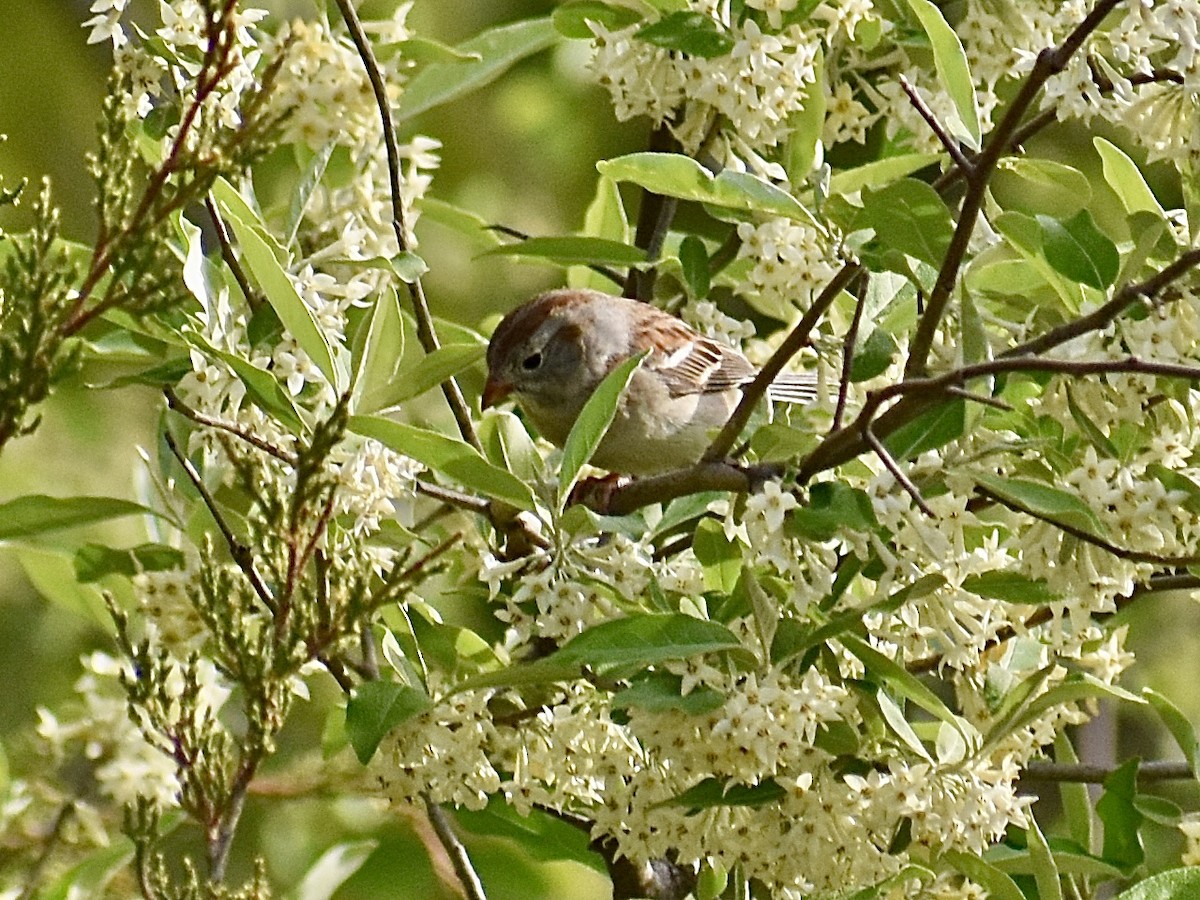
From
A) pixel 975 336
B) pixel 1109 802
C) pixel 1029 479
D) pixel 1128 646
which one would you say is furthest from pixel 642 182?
pixel 1128 646

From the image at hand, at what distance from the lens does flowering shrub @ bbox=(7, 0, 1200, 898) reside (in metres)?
1.90

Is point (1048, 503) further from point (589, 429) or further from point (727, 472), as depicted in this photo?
point (589, 429)

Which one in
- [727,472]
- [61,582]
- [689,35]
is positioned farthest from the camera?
[61,582]

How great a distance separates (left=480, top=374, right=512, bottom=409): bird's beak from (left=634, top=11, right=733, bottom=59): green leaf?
1.04 metres

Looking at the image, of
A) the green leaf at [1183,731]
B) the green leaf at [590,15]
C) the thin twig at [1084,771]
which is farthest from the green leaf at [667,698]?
the green leaf at [590,15]

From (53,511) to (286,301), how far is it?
81 centimetres

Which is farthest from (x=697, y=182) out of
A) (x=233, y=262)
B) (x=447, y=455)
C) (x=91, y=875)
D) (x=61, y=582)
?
(x=91, y=875)

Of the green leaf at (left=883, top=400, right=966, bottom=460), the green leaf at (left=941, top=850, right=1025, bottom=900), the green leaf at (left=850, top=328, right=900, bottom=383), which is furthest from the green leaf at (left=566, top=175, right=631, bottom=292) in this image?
the green leaf at (left=941, top=850, right=1025, bottom=900)

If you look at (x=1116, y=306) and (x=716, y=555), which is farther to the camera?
(x=716, y=555)

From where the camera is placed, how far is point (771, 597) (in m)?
2.13

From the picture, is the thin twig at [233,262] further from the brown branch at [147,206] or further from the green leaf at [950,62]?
the green leaf at [950,62]

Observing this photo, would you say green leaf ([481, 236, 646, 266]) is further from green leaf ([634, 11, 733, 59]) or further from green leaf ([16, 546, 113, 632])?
green leaf ([16, 546, 113, 632])

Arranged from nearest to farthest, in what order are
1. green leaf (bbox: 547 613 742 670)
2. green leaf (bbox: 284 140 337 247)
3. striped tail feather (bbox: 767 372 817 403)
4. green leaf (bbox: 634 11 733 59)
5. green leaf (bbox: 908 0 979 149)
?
green leaf (bbox: 547 613 742 670) → green leaf (bbox: 908 0 979 149) → green leaf (bbox: 634 11 733 59) → green leaf (bbox: 284 140 337 247) → striped tail feather (bbox: 767 372 817 403)

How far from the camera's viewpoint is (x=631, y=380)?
3.45 meters
